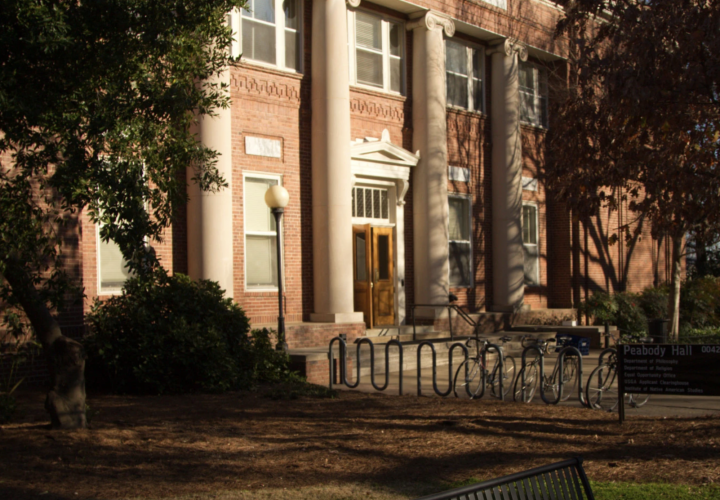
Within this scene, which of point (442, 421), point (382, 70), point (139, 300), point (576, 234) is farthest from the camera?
point (576, 234)

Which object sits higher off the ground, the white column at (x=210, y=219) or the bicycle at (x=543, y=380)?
the white column at (x=210, y=219)

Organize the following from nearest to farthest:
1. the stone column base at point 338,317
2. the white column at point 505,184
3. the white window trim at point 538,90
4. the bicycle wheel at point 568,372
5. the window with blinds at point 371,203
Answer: the bicycle wheel at point 568,372 < the stone column base at point 338,317 < the window with blinds at point 371,203 < the white column at point 505,184 < the white window trim at point 538,90

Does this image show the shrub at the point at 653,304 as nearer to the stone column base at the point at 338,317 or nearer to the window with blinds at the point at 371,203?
the window with blinds at the point at 371,203

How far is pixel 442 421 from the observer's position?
9625mm

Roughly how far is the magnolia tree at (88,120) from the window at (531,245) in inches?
683

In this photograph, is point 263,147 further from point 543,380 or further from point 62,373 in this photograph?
point 62,373

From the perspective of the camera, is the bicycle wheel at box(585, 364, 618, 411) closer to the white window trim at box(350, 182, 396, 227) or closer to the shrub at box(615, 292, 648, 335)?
the white window trim at box(350, 182, 396, 227)

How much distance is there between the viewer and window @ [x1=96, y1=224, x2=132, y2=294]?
14383mm

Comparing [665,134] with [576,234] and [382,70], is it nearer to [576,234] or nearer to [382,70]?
[382,70]

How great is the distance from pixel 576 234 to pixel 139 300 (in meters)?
16.8

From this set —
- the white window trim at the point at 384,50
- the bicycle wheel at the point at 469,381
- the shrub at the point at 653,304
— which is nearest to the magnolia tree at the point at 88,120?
the bicycle wheel at the point at 469,381

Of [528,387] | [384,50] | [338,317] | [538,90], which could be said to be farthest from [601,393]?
[538,90]

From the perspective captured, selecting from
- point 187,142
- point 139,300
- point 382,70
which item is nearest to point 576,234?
point 382,70

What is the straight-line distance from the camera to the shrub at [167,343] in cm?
1154
